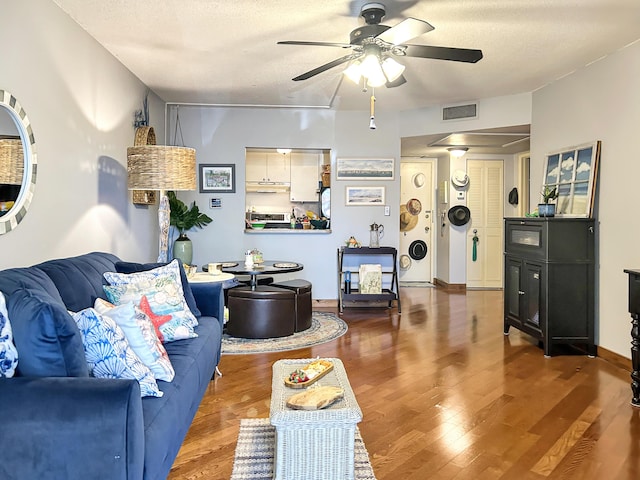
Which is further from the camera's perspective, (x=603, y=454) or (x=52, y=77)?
(x=52, y=77)

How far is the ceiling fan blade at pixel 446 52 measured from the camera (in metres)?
2.73

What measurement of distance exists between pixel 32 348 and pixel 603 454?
8.37 feet

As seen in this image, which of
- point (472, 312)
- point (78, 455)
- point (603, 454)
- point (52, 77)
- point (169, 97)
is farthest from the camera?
point (472, 312)

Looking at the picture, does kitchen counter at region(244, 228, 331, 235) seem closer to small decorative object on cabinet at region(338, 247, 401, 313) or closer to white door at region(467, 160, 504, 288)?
small decorative object on cabinet at region(338, 247, 401, 313)

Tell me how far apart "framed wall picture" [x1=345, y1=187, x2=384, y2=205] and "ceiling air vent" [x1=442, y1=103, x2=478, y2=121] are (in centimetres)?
119

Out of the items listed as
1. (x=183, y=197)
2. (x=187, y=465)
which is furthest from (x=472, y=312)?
(x=187, y=465)

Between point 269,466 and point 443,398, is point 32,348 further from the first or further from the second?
point 443,398

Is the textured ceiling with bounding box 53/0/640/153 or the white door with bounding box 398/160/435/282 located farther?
the white door with bounding box 398/160/435/282

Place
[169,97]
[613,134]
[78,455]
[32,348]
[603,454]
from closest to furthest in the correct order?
[78,455] < [32,348] < [603,454] < [613,134] < [169,97]

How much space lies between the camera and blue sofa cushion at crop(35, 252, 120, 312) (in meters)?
2.15

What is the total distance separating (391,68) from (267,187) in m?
4.69

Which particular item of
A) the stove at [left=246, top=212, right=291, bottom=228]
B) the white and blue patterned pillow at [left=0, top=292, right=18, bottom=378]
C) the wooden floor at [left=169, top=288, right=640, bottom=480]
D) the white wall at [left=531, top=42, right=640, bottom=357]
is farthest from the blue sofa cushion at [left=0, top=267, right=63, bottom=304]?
the stove at [left=246, top=212, right=291, bottom=228]

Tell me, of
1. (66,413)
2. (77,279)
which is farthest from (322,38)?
(66,413)

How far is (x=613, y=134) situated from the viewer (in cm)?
378
